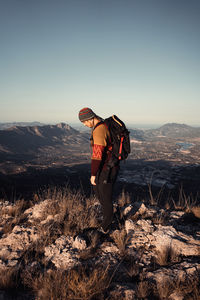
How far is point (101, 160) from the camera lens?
7.41ft

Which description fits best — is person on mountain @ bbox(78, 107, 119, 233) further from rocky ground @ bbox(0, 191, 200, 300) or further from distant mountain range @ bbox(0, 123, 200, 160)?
distant mountain range @ bbox(0, 123, 200, 160)

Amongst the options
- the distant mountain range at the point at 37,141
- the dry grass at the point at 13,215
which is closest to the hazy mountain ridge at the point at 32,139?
the distant mountain range at the point at 37,141

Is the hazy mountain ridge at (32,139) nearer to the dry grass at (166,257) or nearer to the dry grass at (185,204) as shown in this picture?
the dry grass at (185,204)

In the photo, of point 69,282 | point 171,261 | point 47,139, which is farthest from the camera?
point 47,139

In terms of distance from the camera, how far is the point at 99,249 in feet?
7.64

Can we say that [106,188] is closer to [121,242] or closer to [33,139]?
[121,242]

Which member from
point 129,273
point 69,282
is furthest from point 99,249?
point 69,282

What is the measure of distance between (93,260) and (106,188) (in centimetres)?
94

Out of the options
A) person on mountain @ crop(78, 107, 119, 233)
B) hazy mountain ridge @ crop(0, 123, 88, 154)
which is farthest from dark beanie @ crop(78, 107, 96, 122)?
hazy mountain ridge @ crop(0, 123, 88, 154)

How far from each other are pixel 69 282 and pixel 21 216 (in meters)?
2.26

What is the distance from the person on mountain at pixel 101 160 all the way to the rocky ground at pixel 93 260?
19.5 inches

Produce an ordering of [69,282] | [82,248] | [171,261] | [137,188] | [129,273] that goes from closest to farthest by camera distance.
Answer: [69,282] → [129,273] → [171,261] → [82,248] → [137,188]

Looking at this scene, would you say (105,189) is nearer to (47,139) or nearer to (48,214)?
(48,214)

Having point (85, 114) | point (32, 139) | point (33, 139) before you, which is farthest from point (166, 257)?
point (33, 139)
